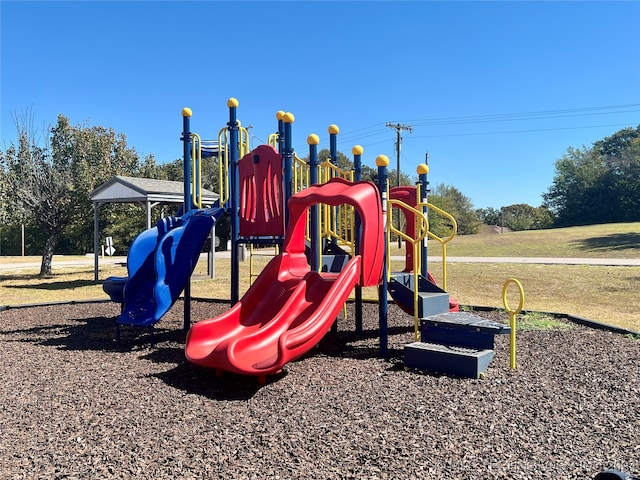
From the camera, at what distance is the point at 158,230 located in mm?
8016

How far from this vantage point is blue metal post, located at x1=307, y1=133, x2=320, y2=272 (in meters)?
7.15

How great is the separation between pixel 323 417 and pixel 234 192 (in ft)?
14.3

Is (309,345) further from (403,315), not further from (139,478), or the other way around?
(403,315)

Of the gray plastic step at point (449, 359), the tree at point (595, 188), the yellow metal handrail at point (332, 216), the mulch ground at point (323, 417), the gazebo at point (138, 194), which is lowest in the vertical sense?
the mulch ground at point (323, 417)

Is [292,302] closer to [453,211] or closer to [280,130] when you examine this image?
[280,130]

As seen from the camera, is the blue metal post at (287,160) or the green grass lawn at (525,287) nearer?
the blue metal post at (287,160)

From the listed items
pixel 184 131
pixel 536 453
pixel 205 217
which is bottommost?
pixel 536 453

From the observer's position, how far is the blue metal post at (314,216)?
23.5 feet

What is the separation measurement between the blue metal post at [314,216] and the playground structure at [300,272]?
1 centimetres

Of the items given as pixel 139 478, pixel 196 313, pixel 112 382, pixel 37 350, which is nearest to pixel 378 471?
pixel 139 478

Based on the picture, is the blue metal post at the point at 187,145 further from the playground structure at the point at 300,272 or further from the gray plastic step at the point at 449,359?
the gray plastic step at the point at 449,359

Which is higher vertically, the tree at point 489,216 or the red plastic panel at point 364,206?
the tree at point 489,216

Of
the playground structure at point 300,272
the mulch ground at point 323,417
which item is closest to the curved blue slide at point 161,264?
the playground structure at point 300,272

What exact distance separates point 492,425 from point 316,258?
12.1 feet
